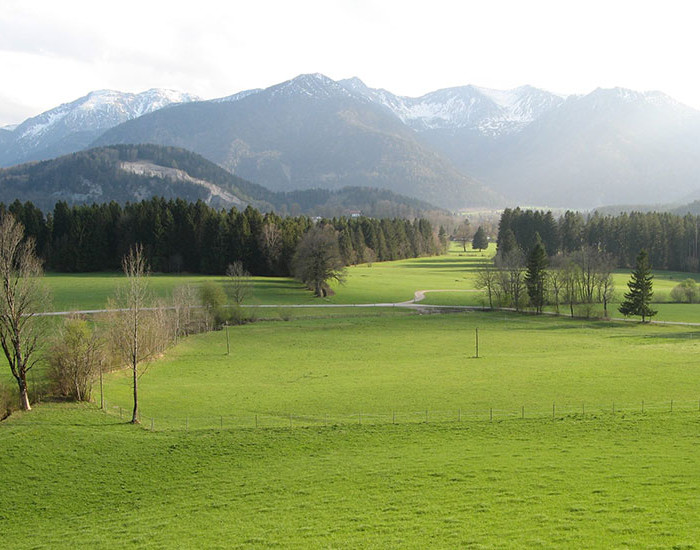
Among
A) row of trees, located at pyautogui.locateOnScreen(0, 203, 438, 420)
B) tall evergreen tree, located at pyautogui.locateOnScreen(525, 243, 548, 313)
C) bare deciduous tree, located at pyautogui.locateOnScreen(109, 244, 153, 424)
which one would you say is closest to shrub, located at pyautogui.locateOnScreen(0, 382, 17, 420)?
row of trees, located at pyautogui.locateOnScreen(0, 203, 438, 420)

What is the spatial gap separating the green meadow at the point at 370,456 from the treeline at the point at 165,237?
6715 cm

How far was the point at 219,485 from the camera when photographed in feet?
84.3

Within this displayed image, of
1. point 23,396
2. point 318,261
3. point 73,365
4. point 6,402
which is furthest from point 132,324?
point 318,261

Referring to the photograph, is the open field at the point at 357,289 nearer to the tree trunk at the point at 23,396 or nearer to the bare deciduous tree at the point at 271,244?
the bare deciduous tree at the point at 271,244

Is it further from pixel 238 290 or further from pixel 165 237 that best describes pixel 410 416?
pixel 165 237

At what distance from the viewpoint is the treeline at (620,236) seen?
149 m

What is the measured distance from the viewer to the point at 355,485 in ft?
81.3

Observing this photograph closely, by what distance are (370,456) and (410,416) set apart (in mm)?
7971

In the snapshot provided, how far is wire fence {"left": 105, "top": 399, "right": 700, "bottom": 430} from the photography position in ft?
111

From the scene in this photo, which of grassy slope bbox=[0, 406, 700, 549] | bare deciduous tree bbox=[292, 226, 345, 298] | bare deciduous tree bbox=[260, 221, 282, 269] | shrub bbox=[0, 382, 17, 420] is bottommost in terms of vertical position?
grassy slope bbox=[0, 406, 700, 549]

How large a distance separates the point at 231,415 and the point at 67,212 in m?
115

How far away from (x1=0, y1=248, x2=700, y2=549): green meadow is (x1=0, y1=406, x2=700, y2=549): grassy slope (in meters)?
0.10

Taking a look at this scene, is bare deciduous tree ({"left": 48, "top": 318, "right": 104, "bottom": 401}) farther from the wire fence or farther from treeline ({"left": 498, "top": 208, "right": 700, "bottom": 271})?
treeline ({"left": 498, "top": 208, "right": 700, "bottom": 271})

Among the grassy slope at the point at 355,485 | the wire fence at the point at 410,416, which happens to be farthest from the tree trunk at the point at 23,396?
the wire fence at the point at 410,416
